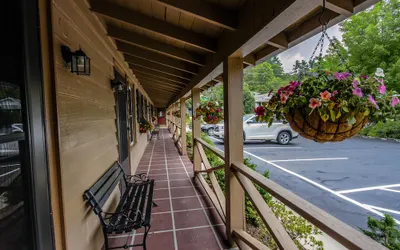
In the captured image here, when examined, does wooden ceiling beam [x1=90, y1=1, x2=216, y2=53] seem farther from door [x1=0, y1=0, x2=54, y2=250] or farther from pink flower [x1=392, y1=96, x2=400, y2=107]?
pink flower [x1=392, y1=96, x2=400, y2=107]

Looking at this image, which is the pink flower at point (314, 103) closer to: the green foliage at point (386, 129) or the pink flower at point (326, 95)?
the pink flower at point (326, 95)

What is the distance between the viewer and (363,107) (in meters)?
0.89

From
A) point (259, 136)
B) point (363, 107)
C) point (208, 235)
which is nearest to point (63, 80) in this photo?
point (363, 107)

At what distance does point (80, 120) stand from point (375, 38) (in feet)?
13.0

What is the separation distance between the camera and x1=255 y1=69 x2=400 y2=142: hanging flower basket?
890 mm

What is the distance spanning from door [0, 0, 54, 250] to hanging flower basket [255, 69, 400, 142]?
1.23m

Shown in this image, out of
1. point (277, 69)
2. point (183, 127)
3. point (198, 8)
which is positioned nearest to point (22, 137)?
point (198, 8)

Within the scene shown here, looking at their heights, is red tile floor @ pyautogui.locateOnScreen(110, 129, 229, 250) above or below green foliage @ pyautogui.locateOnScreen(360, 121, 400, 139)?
below

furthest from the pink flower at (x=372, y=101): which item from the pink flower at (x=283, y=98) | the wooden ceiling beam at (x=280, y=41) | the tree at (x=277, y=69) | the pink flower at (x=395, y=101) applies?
the tree at (x=277, y=69)

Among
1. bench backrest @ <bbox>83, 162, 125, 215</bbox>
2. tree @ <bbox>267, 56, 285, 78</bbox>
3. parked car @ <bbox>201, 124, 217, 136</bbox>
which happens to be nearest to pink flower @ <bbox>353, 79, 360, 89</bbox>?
tree @ <bbox>267, 56, 285, 78</bbox>

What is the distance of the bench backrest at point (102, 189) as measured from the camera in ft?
5.68

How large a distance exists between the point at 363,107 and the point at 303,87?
0.25 meters

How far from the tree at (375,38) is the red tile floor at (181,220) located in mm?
2771

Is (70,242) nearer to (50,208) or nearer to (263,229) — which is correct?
(50,208)
